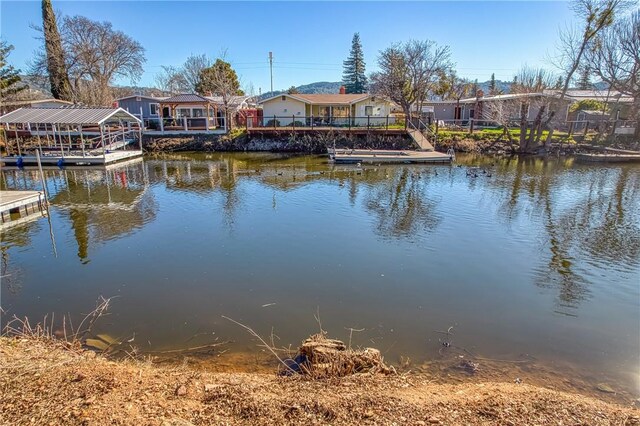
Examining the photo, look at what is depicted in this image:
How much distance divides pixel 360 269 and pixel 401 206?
6.94m

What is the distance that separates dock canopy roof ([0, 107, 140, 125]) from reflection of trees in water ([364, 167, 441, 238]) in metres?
17.4

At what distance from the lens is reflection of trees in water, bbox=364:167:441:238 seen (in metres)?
12.7

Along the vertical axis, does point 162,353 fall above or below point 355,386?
below

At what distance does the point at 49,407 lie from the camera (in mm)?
3691

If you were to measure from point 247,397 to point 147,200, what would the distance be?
14.5 meters

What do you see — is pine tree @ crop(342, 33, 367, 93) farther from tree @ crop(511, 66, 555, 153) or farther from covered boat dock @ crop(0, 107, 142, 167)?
covered boat dock @ crop(0, 107, 142, 167)

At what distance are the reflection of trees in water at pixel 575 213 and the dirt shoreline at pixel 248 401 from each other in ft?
14.4

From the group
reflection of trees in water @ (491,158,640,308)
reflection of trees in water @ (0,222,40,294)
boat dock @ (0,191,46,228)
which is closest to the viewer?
reflection of trees in water @ (0,222,40,294)

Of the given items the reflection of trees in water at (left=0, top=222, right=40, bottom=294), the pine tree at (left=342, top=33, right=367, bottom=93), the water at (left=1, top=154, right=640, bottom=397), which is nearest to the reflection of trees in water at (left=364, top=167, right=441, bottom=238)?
the water at (left=1, top=154, right=640, bottom=397)

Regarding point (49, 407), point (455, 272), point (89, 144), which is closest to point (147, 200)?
point (455, 272)

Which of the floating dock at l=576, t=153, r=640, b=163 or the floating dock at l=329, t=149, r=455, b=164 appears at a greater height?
the floating dock at l=329, t=149, r=455, b=164

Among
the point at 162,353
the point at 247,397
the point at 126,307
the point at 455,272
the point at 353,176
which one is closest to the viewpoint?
the point at 247,397

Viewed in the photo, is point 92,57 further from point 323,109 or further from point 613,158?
point 613,158

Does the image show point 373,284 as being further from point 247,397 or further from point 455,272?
point 247,397
